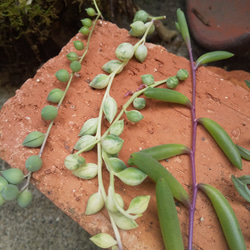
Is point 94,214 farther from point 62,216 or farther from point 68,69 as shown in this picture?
point 62,216

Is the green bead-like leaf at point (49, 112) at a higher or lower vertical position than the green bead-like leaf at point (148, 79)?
higher

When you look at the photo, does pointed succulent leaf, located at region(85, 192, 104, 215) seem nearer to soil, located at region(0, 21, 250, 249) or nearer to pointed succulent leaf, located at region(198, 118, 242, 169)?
soil, located at region(0, 21, 250, 249)

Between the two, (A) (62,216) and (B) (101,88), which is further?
(A) (62,216)

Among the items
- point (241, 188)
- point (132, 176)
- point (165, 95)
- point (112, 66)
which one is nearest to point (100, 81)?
point (112, 66)

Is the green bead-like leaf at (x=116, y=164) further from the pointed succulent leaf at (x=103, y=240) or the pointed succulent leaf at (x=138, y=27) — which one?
the pointed succulent leaf at (x=138, y=27)

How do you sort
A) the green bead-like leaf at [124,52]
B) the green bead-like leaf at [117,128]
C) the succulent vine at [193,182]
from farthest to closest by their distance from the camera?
the green bead-like leaf at [124,52]
the green bead-like leaf at [117,128]
the succulent vine at [193,182]

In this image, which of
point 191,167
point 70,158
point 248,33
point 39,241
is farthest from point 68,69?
point 248,33

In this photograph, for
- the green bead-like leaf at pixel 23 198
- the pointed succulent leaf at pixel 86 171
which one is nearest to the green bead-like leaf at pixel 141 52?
the pointed succulent leaf at pixel 86 171
